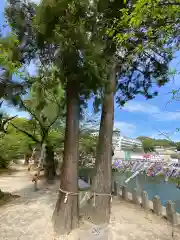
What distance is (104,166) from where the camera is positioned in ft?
15.5

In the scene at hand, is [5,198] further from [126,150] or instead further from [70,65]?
[126,150]

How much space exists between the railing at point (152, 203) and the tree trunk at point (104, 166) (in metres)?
1.24

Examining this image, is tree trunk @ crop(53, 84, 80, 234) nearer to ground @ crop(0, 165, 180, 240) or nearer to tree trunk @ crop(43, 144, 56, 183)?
ground @ crop(0, 165, 180, 240)

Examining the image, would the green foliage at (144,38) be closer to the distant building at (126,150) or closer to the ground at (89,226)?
the ground at (89,226)

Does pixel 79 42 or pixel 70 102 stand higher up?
pixel 79 42

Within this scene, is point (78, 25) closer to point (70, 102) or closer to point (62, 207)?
point (70, 102)

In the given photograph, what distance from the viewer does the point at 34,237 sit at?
3.80 m

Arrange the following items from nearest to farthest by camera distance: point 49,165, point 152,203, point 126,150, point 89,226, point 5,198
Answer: point 89,226 < point 152,203 < point 5,198 < point 49,165 < point 126,150

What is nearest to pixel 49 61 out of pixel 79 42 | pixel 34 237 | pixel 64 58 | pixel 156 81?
pixel 64 58

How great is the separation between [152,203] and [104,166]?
187 centimetres

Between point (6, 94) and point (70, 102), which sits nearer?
point (70, 102)

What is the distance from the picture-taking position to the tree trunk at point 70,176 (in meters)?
4.06

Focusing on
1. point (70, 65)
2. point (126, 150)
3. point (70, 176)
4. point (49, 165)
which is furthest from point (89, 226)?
point (126, 150)

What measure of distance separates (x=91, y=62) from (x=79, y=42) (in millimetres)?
397
